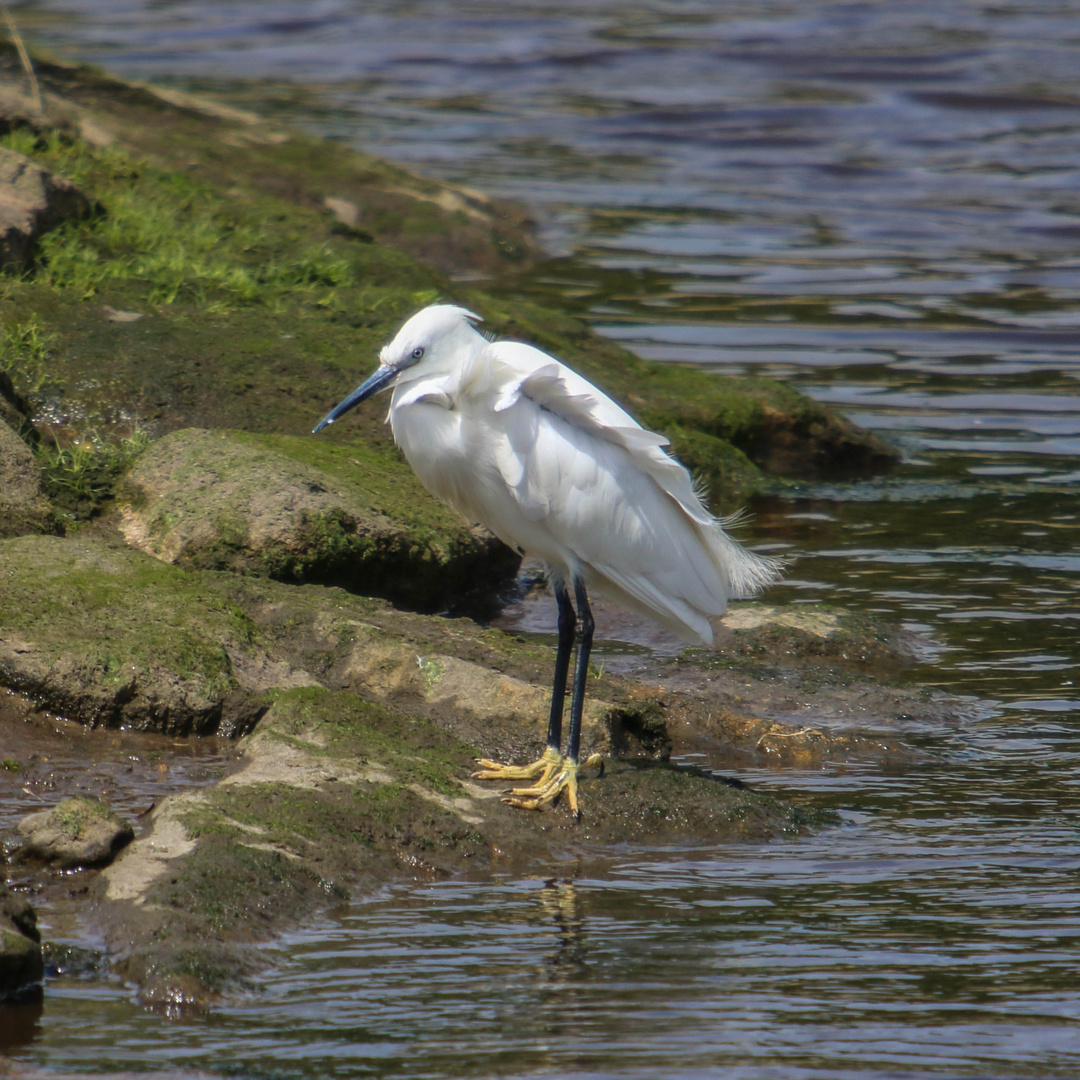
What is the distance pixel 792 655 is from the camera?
21.1 ft

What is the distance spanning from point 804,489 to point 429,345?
4.95m

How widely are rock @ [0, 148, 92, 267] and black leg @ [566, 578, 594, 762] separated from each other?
14.4 feet

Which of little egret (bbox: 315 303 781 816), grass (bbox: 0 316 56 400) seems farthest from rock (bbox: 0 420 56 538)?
little egret (bbox: 315 303 781 816)

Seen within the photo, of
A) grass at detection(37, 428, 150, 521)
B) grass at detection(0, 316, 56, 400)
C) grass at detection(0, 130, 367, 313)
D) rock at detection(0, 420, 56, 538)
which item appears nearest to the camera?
rock at detection(0, 420, 56, 538)

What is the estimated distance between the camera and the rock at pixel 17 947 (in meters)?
3.31

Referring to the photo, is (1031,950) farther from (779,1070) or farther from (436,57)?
(436,57)

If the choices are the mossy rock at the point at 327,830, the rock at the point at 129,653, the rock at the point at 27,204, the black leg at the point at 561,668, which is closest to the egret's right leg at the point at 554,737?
the black leg at the point at 561,668

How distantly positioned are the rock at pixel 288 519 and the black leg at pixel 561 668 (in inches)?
47.4

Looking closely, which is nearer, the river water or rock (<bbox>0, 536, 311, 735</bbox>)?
the river water

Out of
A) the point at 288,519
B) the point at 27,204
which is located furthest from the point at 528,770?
the point at 27,204

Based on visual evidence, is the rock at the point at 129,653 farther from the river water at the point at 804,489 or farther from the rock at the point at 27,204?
the rock at the point at 27,204

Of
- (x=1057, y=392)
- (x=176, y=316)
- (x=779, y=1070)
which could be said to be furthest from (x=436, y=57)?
(x=779, y=1070)

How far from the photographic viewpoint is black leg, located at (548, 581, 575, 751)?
4.85m

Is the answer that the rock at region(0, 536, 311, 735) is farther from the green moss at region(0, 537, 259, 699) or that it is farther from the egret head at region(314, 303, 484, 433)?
the egret head at region(314, 303, 484, 433)
